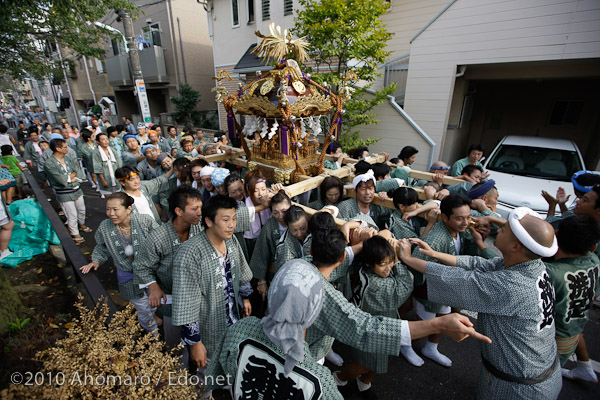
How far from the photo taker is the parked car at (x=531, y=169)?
5051 mm

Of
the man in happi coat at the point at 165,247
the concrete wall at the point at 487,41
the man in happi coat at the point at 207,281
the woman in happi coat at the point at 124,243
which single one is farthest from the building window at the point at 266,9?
the man in happi coat at the point at 207,281

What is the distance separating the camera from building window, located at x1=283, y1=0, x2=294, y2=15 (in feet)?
34.1

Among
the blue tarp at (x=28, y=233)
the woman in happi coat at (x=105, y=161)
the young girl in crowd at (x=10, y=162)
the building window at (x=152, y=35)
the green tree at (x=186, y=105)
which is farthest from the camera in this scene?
the building window at (x=152, y=35)

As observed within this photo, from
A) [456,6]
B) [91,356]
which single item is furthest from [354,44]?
[91,356]

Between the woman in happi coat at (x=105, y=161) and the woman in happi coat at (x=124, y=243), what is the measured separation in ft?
14.0

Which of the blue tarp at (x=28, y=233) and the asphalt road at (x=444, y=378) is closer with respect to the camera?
the asphalt road at (x=444, y=378)

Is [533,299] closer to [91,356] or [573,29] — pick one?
[91,356]

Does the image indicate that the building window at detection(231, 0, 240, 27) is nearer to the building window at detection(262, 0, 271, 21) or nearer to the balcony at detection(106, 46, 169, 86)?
the building window at detection(262, 0, 271, 21)

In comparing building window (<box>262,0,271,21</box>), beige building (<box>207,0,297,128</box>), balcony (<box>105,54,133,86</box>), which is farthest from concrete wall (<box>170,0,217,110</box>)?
building window (<box>262,0,271,21</box>)

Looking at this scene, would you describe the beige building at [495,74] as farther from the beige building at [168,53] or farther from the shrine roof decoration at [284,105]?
the beige building at [168,53]

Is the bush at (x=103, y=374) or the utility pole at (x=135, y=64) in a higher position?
the utility pole at (x=135, y=64)

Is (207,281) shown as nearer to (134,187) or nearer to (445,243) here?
(134,187)

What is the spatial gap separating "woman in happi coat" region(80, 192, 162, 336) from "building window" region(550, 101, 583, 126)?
13753 millimetres

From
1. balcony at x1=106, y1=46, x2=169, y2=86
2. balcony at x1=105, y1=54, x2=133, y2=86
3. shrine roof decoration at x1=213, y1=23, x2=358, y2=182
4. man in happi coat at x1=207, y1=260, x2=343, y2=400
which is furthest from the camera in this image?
balcony at x1=105, y1=54, x2=133, y2=86
